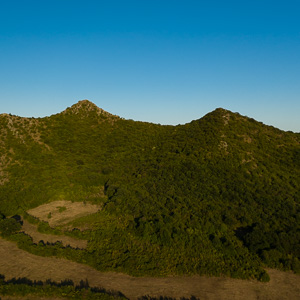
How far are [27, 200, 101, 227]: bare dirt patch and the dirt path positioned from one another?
368 inches

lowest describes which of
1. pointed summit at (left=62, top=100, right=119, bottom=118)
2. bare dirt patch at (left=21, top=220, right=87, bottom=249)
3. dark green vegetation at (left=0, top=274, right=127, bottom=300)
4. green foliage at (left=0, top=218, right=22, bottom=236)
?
dark green vegetation at (left=0, top=274, right=127, bottom=300)

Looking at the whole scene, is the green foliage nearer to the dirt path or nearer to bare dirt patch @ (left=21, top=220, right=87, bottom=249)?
bare dirt patch @ (left=21, top=220, right=87, bottom=249)

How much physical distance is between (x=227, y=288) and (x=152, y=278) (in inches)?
251

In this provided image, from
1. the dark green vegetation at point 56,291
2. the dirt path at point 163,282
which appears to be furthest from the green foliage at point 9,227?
the dark green vegetation at point 56,291

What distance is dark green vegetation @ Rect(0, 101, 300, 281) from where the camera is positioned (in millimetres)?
22250

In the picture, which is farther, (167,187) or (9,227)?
(167,187)

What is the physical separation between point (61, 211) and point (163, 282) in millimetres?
20922

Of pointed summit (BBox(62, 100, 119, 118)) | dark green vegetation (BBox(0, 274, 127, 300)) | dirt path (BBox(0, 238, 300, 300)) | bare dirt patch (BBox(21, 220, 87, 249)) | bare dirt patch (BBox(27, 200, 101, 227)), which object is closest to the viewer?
dark green vegetation (BBox(0, 274, 127, 300))

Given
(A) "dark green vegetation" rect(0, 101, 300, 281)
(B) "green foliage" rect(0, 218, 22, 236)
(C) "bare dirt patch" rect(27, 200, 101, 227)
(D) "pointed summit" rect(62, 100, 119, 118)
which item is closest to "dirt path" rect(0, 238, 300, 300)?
(A) "dark green vegetation" rect(0, 101, 300, 281)

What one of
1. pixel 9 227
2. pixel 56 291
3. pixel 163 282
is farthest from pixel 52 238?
pixel 163 282

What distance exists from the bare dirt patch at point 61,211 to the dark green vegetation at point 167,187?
1.56 m

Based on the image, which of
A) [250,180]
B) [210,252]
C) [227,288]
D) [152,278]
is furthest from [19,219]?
[250,180]

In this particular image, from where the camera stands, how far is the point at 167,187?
124 feet

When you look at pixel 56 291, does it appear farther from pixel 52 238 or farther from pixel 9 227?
pixel 9 227
